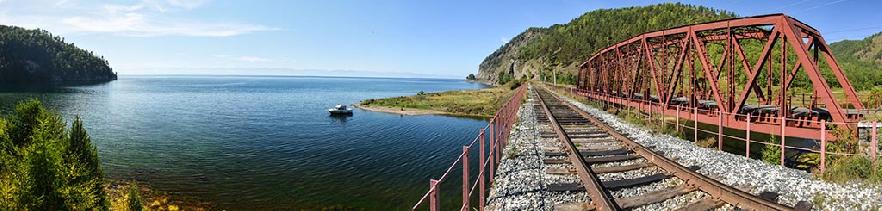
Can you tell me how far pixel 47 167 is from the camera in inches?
335

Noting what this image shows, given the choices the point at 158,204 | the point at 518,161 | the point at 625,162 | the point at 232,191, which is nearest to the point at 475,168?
the point at 518,161

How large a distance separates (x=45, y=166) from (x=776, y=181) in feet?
47.3

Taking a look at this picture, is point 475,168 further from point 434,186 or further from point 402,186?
point 434,186

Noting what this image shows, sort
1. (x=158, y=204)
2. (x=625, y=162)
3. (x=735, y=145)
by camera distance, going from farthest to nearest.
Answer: (x=735, y=145) < (x=158, y=204) < (x=625, y=162)

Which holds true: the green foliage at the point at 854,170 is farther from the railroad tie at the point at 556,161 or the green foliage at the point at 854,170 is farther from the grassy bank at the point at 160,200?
the grassy bank at the point at 160,200

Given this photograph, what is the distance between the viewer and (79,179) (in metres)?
9.52

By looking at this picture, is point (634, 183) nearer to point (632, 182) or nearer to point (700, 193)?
point (632, 182)

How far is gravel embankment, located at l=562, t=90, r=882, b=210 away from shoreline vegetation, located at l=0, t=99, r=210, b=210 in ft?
41.8

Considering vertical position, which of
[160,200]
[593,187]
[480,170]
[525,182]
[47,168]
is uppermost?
[47,168]

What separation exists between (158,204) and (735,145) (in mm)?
23999

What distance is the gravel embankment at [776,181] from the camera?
8297mm

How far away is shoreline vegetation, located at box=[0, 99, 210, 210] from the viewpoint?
8320mm

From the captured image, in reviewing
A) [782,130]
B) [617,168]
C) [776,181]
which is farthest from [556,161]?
[782,130]

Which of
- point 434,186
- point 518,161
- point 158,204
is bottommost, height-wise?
point 158,204
